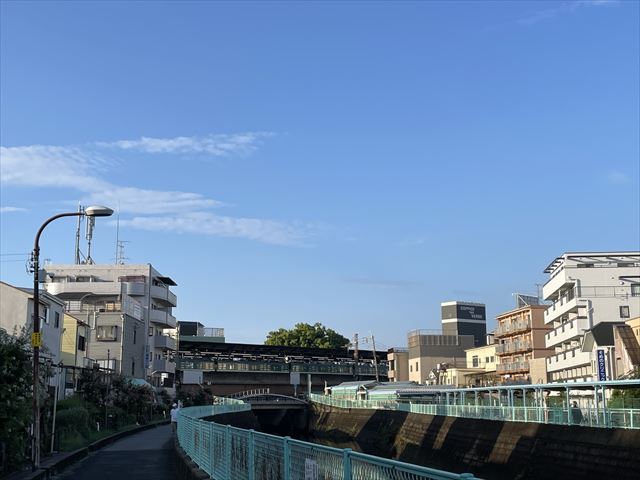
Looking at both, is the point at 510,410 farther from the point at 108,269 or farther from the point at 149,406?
the point at 108,269

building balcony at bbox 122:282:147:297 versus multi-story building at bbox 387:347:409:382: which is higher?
building balcony at bbox 122:282:147:297

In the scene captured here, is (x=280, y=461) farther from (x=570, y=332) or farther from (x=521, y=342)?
(x=521, y=342)

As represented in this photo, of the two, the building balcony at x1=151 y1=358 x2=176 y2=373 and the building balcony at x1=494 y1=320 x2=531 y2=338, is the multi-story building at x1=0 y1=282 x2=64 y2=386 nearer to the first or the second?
the building balcony at x1=151 y1=358 x2=176 y2=373

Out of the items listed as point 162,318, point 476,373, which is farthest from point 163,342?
point 476,373

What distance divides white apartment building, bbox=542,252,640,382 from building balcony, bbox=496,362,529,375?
437cm

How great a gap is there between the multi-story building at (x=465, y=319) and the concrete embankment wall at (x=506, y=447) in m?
49.2

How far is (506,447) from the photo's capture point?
2992 cm

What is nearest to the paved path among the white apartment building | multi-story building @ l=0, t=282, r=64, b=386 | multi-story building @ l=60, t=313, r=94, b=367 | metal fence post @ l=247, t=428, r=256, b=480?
metal fence post @ l=247, t=428, r=256, b=480

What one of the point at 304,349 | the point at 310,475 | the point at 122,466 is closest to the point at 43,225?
the point at 122,466

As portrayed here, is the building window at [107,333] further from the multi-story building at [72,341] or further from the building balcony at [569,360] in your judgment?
the building balcony at [569,360]

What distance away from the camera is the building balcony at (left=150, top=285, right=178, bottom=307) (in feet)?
251

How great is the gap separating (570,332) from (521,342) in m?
13.9

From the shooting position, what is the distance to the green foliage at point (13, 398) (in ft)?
46.2

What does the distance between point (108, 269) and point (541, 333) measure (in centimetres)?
4772
